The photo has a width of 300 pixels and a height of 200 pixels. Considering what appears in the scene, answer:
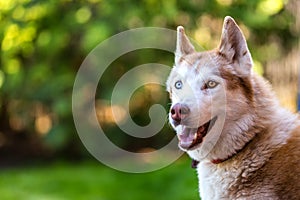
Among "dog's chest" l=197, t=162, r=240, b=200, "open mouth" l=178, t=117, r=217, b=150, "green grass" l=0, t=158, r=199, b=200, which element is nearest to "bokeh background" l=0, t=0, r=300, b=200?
"green grass" l=0, t=158, r=199, b=200

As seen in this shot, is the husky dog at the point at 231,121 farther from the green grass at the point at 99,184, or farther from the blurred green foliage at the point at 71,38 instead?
the blurred green foliage at the point at 71,38

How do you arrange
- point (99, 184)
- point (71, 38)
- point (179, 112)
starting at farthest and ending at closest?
1. point (71, 38)
2. point (99, 184)
3. point (179, 112)

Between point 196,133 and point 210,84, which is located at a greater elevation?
point 210,84

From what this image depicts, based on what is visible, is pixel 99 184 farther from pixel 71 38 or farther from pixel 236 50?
pixel 236 50

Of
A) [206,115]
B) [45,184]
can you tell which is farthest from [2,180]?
[206,115]

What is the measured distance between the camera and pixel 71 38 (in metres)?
5.79

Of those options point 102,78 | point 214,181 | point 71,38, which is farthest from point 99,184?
point 214,181

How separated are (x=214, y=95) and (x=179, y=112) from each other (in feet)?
0.43

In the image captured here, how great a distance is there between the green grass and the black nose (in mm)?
2522

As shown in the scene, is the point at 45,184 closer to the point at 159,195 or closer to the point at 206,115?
the point at 159,195

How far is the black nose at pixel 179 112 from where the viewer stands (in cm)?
182

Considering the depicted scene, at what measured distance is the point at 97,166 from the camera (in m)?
5.86

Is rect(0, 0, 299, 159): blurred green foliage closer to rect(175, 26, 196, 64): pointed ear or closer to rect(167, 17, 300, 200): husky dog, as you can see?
rect(175, 26, 196, 64): pointed ear

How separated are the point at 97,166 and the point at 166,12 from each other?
6.04ft
